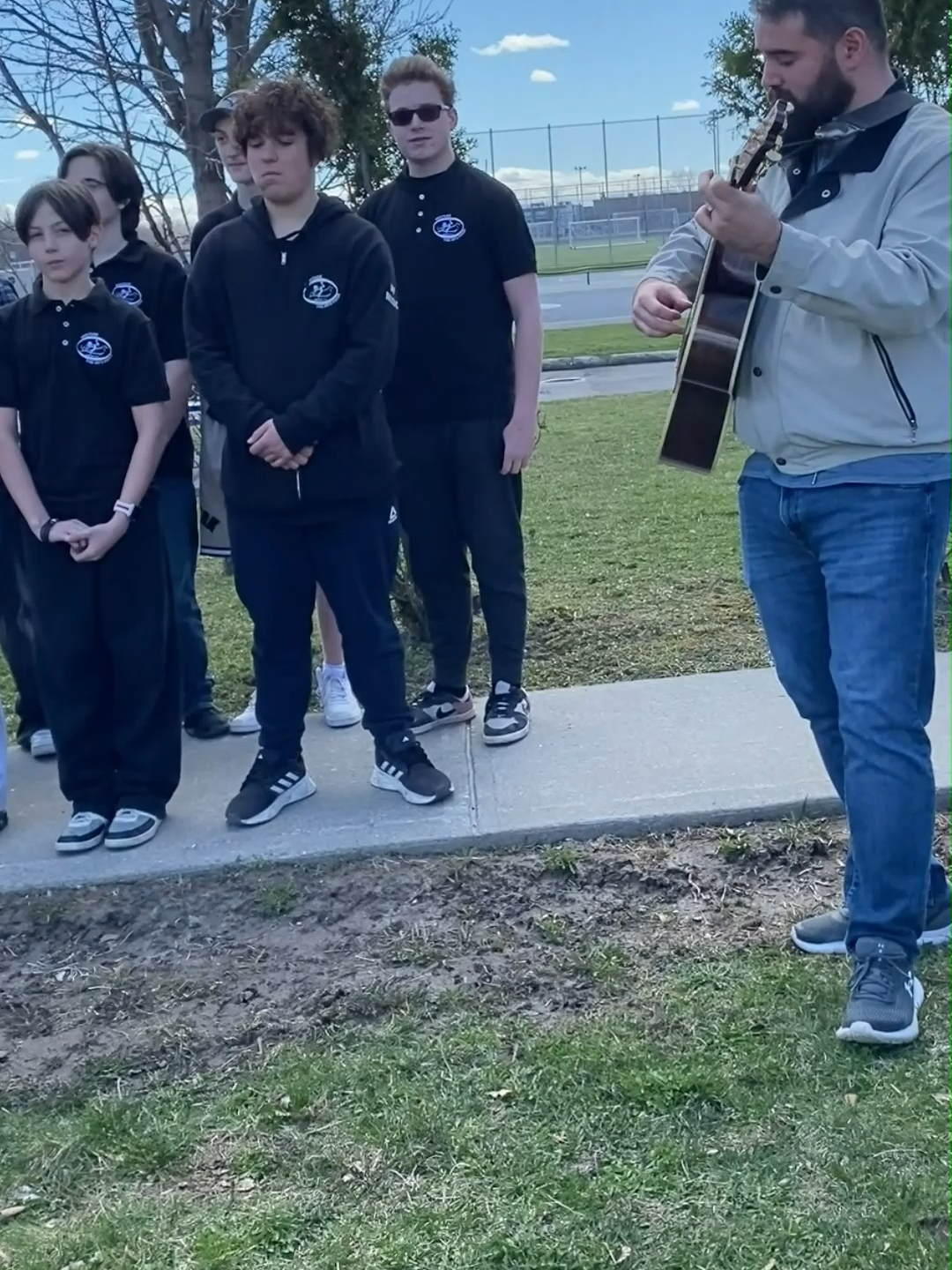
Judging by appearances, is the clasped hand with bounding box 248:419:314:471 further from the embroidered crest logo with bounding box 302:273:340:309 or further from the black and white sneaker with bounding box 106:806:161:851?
the black and white sneaker with bounding box 106:806:161:851

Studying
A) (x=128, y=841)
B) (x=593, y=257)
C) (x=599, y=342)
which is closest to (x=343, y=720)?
(x=128, y=841)

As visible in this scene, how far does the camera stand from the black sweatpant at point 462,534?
187 inches

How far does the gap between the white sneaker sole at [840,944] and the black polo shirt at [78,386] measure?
2.28 meters

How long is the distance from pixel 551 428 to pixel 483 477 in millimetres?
8790

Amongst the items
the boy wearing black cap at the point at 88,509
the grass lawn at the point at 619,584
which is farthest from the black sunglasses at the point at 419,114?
the grass lawn at the point at 619,584

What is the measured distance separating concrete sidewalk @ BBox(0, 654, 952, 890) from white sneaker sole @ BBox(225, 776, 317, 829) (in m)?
0.03

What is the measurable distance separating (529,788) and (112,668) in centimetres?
132

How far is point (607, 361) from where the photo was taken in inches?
821

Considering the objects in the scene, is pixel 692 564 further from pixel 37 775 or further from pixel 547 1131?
pixel 547 1131

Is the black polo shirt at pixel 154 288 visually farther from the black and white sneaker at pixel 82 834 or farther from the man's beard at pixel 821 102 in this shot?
the man's beard at pixel 821 102

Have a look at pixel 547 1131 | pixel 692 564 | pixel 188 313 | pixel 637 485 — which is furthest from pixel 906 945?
pixel 637 485

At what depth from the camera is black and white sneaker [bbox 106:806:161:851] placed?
4.29m

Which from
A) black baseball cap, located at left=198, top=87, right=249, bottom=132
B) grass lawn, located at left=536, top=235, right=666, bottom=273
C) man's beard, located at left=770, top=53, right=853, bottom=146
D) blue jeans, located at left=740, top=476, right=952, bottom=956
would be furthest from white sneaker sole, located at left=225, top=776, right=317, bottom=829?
grass lawn, located at left=536, top=235, right=666, bottom=273

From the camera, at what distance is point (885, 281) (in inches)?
106
